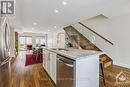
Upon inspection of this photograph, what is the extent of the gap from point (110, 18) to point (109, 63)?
7.06 ft

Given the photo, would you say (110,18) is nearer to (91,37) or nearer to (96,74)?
(91,37)

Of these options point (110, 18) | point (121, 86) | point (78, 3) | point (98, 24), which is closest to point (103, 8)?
point (78, 3)

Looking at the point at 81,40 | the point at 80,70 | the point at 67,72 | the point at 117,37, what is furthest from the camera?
the point at 81,40

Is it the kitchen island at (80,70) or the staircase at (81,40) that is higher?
A: the staircase at (81,40)

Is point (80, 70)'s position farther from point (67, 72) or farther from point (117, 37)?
point (117, 37)

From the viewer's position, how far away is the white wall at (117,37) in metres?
4.75

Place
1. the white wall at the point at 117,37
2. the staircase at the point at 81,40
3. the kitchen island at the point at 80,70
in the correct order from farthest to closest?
the staircase at the point at 81,40 < the white wall at the point at 117,37 < the kitchen island at the point at 80,70

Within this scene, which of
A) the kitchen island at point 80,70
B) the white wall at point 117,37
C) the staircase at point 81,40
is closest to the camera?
the kitchen island at point 80,70

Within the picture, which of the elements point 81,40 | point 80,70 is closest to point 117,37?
point 81,40

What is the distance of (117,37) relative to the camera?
16.9ft

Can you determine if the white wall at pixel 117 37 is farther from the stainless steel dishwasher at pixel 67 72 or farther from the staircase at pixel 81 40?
the stainless steel dishwasher at pixel 67 72

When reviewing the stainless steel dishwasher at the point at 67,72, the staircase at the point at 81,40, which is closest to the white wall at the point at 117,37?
the staircase at the point at 81,40

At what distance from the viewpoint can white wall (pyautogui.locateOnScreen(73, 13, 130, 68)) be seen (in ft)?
15.6

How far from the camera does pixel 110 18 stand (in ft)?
17.7
